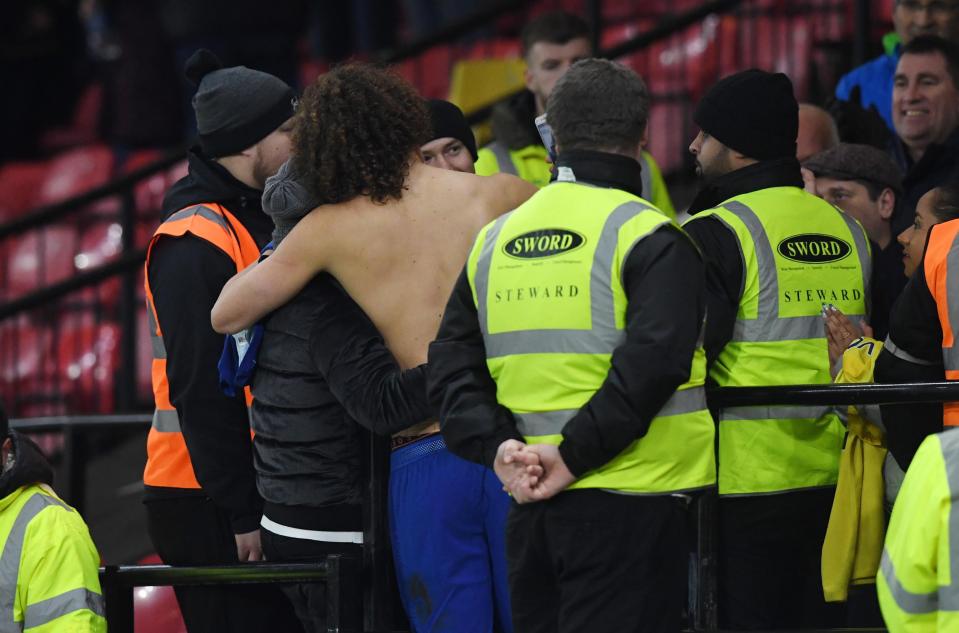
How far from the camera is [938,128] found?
5.95m

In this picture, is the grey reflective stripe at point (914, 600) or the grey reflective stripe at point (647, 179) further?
the grey reflective stripe at point (647, 179)

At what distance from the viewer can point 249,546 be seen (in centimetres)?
423

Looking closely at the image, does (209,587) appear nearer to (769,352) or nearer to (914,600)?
(769,352)

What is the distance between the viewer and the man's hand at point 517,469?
3465 mm

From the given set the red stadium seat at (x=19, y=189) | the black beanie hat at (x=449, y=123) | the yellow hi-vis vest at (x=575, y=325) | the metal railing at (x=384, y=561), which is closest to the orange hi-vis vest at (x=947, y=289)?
the metal railing at (x=384, y=561)

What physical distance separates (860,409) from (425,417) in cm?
115

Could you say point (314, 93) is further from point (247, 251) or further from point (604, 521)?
point (604, 521)

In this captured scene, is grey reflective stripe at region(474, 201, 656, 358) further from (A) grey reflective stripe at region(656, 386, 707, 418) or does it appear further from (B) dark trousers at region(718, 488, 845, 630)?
(B) dark trousers at region(718, 488, 845, 630)

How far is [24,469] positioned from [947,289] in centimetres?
233

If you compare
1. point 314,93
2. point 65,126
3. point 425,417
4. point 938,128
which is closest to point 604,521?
point 425,417

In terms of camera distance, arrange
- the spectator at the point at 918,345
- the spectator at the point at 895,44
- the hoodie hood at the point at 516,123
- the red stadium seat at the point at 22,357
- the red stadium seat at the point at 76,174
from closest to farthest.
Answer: the spectator at the point at 918,345 → the hoodie hood at the point at 516,123 → the spectator at the point at 895,44 → the red stadium seat at the point at 22,357 → the red stadium seat at the point at 76,174

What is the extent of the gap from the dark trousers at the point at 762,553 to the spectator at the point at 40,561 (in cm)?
160

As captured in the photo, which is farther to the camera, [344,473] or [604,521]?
[344,473]

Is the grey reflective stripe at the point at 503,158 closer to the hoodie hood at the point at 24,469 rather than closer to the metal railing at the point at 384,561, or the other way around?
the metal railing at the point at 384,561
